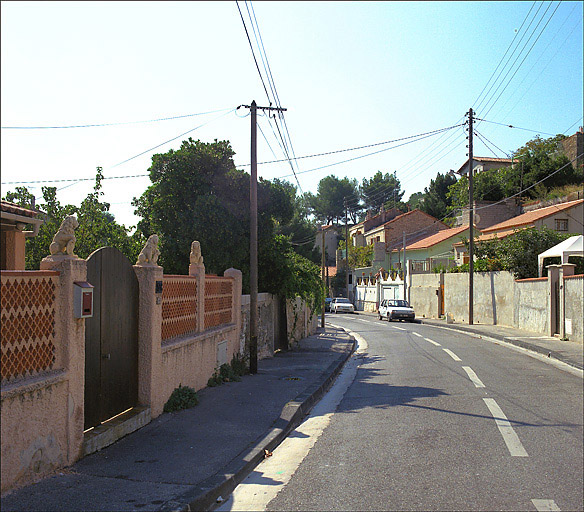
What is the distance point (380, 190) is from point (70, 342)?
9270 centimetres

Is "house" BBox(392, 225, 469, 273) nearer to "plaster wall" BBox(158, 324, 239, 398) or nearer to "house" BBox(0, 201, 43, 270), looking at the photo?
"plaster wall" BBox(158, 324, 239, 398)

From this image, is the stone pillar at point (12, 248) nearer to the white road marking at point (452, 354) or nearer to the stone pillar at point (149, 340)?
the stone pillar at point (149, 340)

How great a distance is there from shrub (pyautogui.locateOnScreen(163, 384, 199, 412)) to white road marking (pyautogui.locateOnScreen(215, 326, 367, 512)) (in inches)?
65.4

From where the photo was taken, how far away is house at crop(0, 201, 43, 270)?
1014 cm

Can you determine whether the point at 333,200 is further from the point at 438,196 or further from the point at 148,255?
the point at 148,255

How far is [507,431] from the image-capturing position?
7695 mm

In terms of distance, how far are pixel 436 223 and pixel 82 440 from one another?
63.8 metres

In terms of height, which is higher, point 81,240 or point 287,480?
point 81,240

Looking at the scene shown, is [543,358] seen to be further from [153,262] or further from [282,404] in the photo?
[153,262]

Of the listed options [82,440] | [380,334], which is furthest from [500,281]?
[82,440]

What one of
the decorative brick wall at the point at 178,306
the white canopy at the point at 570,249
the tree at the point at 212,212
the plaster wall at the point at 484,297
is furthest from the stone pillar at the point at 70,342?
the plaster wall at the point at 484,297

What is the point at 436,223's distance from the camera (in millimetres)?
66750

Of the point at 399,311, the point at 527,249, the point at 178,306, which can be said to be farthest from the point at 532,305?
the point at 178,306

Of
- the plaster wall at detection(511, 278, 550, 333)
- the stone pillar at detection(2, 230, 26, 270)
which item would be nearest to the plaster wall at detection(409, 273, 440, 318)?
the plaster wall at detection(511, 278, 550, 333)
